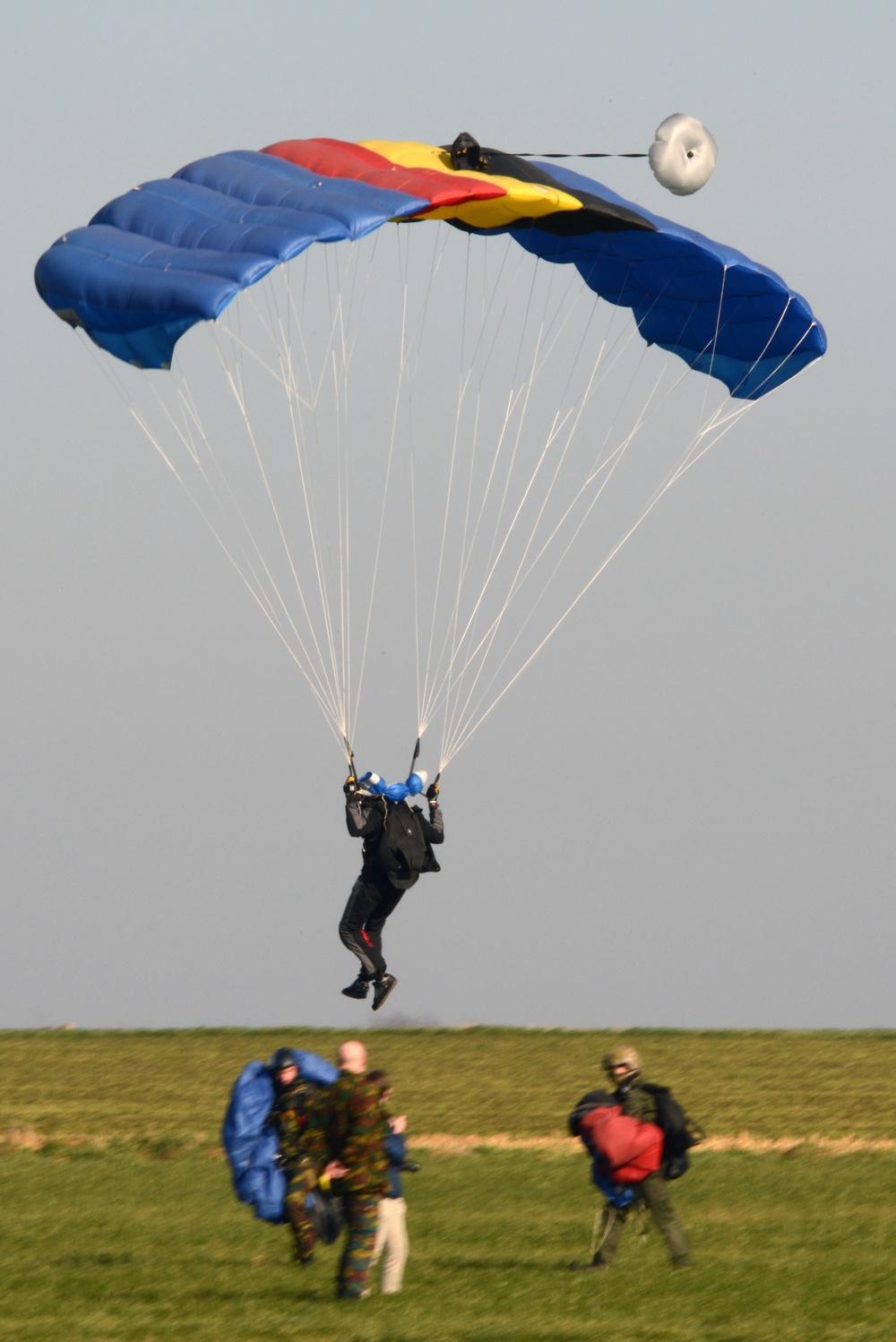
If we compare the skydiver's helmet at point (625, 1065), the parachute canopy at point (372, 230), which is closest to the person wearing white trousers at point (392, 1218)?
the skydiver's helmet at point (625, 1065)

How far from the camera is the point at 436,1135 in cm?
1798

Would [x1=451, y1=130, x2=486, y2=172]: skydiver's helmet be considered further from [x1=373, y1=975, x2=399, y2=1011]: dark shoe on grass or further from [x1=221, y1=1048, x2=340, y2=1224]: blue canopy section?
[x1=221, y1=1048, x2=340, y2=1224]: blue canopy section

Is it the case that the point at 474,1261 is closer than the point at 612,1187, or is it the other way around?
the point at 612,1187

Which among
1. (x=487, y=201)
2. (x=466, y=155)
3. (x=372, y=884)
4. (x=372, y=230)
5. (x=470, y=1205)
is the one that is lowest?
(x=470, y=1205)

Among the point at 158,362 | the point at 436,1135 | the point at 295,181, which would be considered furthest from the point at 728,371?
the point at 436,1135

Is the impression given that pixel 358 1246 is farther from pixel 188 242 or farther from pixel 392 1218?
pixel 188 242

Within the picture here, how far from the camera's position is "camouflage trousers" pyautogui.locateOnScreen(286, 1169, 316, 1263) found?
1134cm

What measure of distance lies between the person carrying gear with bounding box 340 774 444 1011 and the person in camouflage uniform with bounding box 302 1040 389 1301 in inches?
175

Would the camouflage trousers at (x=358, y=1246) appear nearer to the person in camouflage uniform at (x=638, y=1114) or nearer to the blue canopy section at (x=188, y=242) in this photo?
the person in camouflage uniform at (x=638, y=1114)

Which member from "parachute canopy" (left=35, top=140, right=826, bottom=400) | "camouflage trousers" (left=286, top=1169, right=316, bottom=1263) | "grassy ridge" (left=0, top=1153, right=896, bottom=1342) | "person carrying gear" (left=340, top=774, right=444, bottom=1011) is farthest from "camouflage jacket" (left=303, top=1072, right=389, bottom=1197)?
"parachute canopy" (left=35, top=140, right=826, bottom=400)

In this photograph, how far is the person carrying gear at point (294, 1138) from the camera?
1134 cm

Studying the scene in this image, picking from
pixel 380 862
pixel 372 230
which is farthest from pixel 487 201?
pixel 380 862

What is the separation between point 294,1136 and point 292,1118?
0.33 feet

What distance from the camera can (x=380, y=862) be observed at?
15938mm
